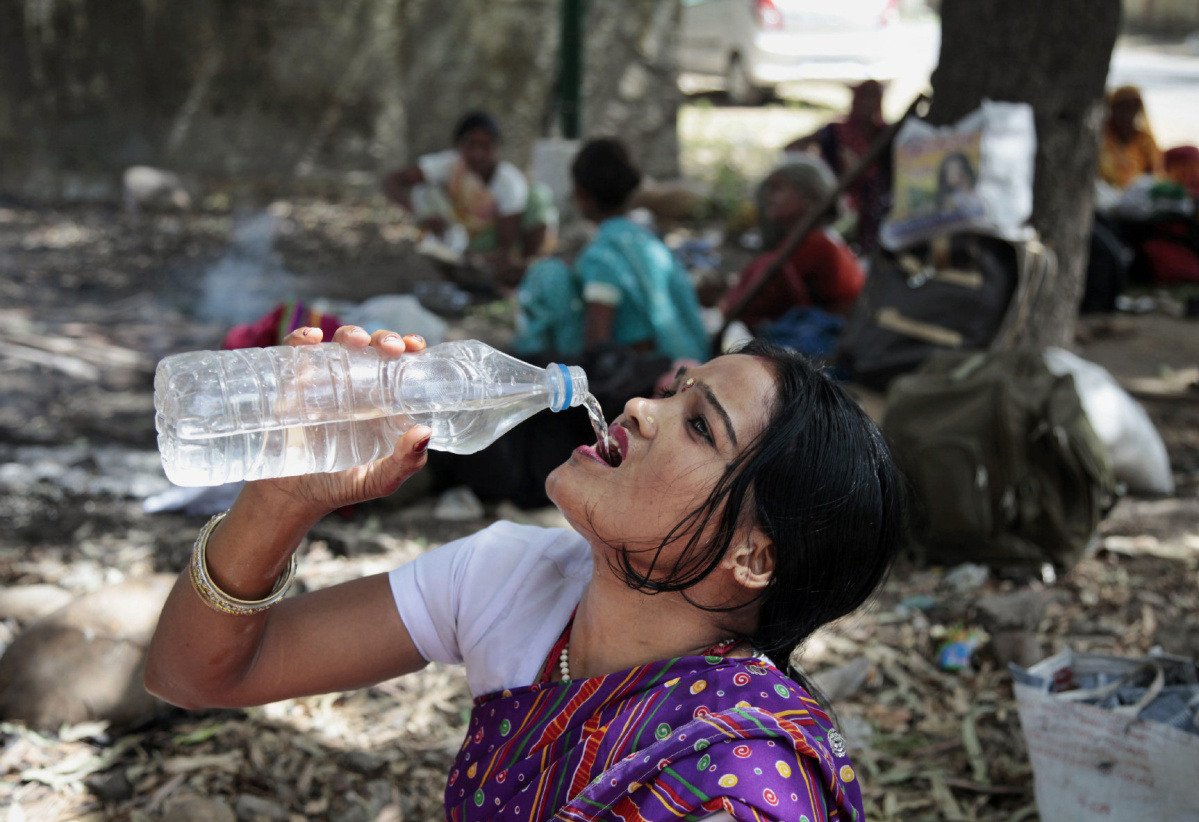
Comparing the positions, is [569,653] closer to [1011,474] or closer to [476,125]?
[1011,474]

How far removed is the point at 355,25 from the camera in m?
10.1

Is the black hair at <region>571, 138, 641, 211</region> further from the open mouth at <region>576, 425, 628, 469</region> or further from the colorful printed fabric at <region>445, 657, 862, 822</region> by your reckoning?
the colorful printed fabric at <region>445, 657, 862, 822</region>

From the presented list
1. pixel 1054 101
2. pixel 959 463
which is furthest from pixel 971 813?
pixel 1054 101

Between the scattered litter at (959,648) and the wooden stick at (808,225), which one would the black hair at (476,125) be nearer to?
the wooden stick at (808,225)

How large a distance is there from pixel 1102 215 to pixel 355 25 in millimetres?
6896

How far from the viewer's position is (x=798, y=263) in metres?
6.14

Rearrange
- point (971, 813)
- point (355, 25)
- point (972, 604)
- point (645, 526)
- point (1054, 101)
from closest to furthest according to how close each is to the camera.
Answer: point (645, 526)
point (971, 813)
point (972, 604)
point (1054, 101)
point (355, 25)

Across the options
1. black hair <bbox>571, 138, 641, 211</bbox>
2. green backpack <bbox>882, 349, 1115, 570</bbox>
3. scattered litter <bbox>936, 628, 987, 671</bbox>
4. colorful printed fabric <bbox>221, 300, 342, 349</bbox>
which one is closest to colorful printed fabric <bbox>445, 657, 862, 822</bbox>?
scattered litter <bbox>936, 628, 987, 671</bbox>

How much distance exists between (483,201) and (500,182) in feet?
0.66

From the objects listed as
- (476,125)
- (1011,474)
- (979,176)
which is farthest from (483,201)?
(1011,474)

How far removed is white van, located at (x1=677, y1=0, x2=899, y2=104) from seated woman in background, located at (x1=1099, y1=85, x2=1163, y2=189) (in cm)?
652

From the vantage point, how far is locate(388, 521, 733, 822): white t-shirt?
1893mm

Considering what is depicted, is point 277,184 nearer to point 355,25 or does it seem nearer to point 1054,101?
point 355,25

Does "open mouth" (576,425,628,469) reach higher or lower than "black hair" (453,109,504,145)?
higher
